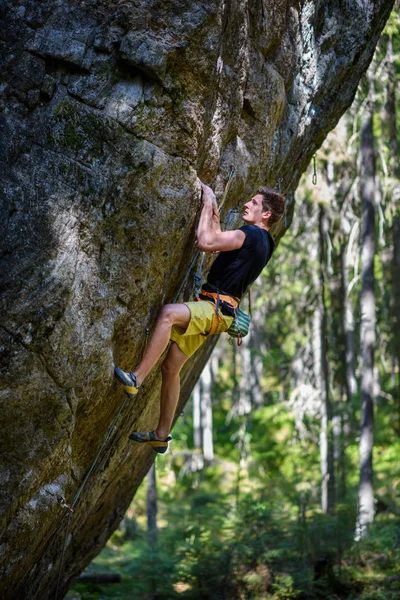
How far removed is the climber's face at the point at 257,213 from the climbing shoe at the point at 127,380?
196cm

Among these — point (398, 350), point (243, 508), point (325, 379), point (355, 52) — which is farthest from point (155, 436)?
point (398, 350)

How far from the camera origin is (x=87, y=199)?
5000mm

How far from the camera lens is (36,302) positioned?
462cm

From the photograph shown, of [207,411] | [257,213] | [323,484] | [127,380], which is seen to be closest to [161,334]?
[127,380]

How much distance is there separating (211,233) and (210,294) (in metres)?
0.62

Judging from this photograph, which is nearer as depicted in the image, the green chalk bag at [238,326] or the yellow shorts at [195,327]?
the yellow shorts at [195,327]

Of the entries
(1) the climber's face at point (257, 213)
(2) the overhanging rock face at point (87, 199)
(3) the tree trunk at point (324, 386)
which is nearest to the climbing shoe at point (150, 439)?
(2) the overhanging rock face at point (87, 199)

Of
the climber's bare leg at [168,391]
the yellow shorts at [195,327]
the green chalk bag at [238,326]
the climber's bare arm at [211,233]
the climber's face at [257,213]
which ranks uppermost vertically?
the climber's face at [257,213]

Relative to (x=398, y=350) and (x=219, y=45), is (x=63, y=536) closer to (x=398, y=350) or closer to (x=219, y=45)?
(x=219, y=45)

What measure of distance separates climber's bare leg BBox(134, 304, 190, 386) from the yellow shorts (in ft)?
0.23

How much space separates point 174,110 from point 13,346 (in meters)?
2.25

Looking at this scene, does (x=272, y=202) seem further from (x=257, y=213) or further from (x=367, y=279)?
(x=367, y=279)

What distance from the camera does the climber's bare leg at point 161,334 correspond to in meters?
5.52

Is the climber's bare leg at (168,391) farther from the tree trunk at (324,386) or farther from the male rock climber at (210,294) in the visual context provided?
the tree trunk at (324,386)
